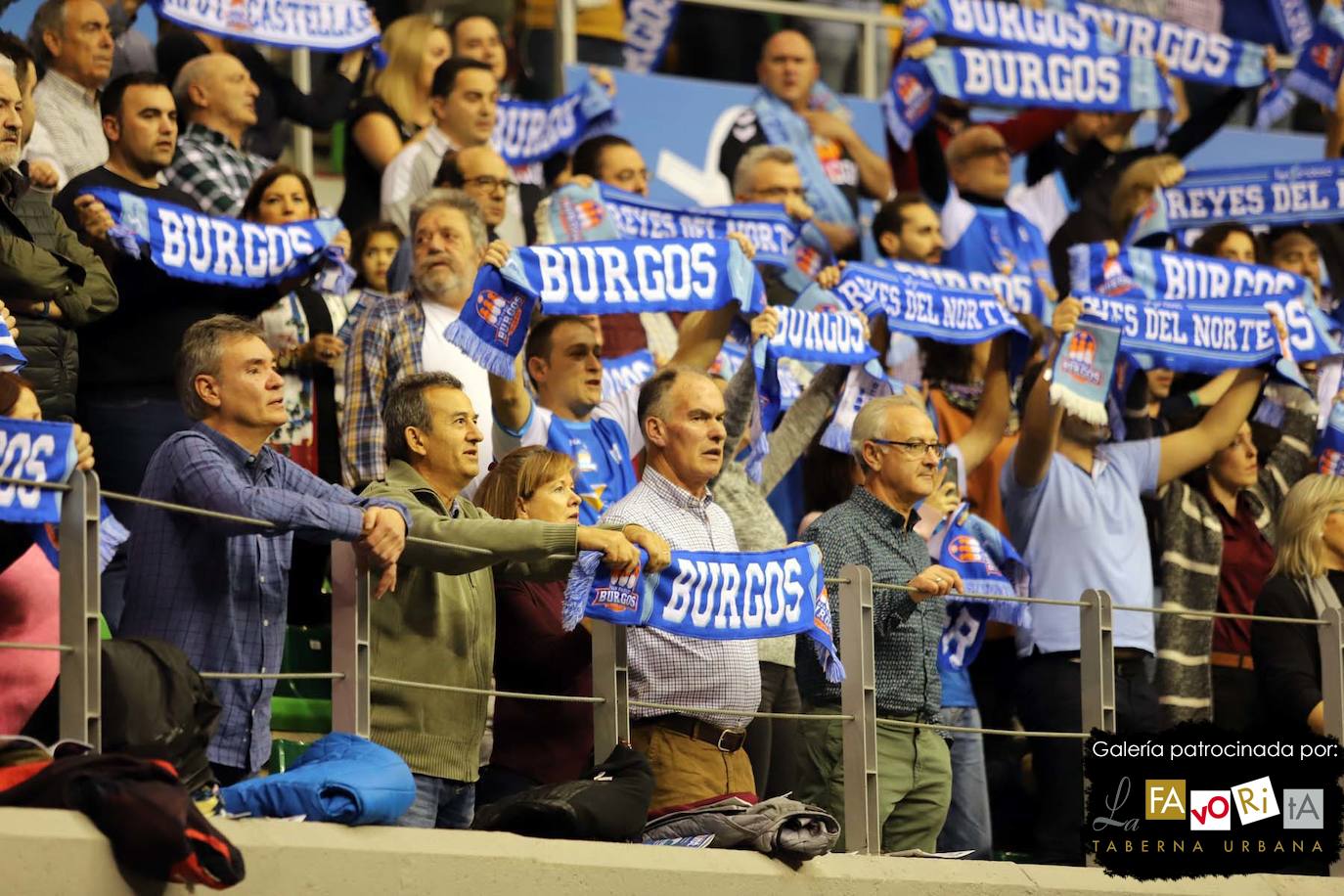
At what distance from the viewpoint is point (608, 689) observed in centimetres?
665

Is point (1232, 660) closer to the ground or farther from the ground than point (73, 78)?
closer to the ground

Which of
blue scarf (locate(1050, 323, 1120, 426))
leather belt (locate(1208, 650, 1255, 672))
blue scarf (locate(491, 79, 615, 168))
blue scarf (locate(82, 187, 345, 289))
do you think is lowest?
leather belt (locate(1208, 650, 1255, 672))

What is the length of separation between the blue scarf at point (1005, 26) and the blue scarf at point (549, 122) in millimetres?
1599

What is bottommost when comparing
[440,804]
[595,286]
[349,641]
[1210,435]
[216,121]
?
[440,804]

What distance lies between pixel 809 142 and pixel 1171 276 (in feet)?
5.99

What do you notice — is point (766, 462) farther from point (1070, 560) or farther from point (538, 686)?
point (538, 686)

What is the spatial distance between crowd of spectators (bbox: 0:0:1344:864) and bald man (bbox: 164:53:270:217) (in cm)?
2

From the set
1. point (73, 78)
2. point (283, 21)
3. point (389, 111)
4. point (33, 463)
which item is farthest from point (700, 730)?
point (283, 21)

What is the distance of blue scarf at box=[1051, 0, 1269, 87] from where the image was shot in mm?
12594

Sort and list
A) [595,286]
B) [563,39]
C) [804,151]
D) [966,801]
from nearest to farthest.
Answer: [966,801], [595,286], [804,151], [563,39]

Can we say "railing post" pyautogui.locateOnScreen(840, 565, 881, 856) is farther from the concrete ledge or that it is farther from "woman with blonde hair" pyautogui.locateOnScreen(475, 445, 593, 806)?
"woman with blonde hair" pyautogui.locateOnScreen(475, 445, 593, 806)

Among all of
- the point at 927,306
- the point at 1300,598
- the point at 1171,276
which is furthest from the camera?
the point at 1171,276

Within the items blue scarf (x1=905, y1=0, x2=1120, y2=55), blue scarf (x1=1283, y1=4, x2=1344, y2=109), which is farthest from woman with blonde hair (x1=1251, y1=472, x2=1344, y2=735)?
blue scarf (x1=1283, y1=4, x2=1344, y2=109)

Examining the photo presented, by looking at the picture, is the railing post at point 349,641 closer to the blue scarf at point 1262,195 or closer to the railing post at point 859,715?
the railing post at point 859,715
